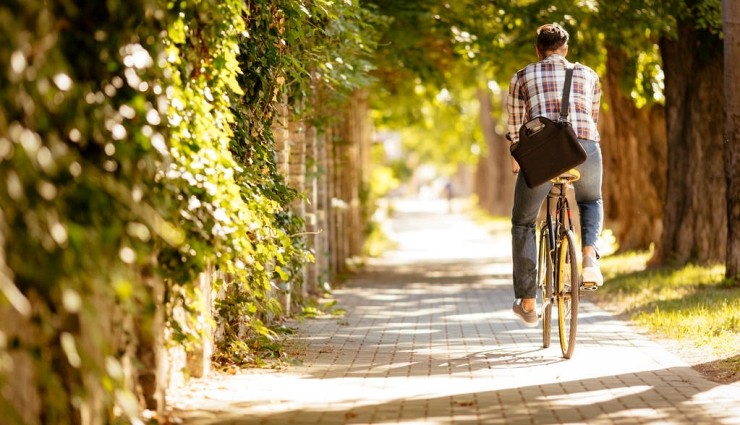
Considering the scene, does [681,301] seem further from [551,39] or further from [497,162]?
[497,162]

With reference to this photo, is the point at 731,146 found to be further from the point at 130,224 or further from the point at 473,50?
the point at 130,224

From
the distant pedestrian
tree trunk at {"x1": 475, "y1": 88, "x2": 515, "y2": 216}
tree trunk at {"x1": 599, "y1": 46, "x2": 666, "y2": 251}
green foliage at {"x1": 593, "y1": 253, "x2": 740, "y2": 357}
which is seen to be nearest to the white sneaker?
the distant pedestrian

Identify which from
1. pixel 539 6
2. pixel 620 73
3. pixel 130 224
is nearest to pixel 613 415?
pixel 130 224

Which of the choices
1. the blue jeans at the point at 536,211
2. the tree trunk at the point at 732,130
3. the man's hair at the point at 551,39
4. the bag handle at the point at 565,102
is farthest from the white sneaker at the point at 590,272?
the tree trunk at the point at 732,130

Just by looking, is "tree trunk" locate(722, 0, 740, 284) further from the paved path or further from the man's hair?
the man's hair

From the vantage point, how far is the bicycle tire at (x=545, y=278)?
9625 mm

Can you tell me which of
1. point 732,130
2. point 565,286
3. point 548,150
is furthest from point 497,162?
point 548,150

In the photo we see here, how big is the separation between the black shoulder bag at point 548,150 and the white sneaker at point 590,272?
0.65 metres

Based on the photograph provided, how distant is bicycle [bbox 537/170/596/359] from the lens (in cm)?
916

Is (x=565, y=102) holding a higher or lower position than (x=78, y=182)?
higher

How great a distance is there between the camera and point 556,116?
9312mm

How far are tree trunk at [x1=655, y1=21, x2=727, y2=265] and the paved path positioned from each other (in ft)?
15.1

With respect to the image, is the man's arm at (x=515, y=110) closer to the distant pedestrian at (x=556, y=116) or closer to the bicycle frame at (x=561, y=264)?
the distant pedestrian at (x=556, y=116)

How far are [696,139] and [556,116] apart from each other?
9.48 meters
